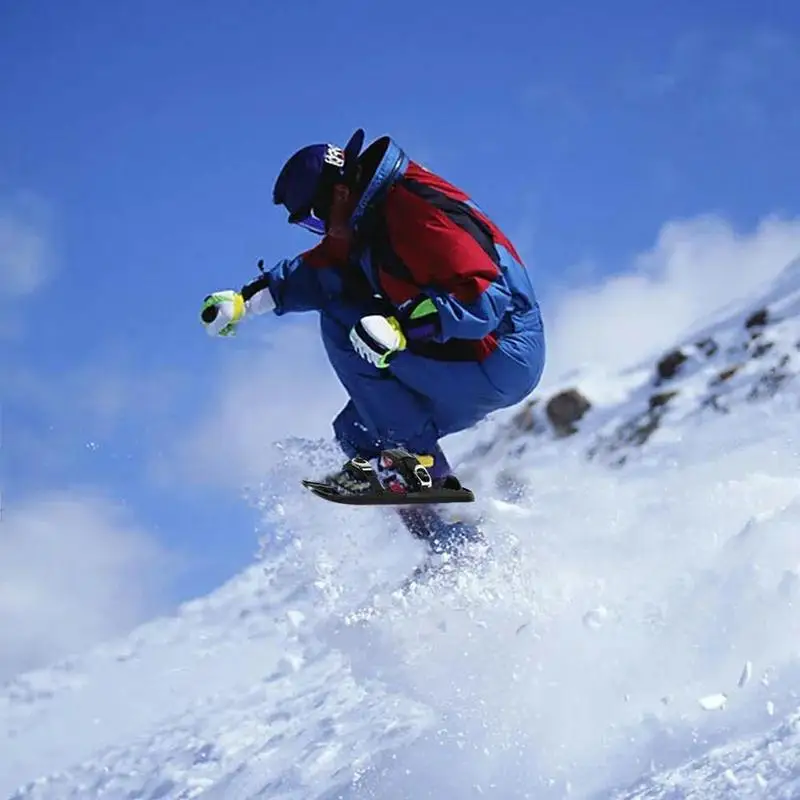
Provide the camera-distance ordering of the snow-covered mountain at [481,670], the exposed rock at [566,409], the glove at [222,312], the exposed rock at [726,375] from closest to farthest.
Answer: the snow-covered mountain at [481,670] → the glove at [222,312] → the exposed rock at [726,375] → the exposed rock at [566,409]

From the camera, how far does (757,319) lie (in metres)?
16.5

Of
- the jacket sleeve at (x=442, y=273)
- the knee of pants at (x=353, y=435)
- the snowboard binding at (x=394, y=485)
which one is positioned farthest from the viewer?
the knee of pants at (x=353, y=435)

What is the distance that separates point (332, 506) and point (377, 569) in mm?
386

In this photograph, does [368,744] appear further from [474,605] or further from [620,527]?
[620,527]

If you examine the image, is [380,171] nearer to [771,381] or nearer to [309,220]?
[309,220]

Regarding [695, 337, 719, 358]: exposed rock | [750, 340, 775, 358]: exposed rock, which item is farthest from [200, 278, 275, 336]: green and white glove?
[695, 337, 719, 358]: exposed rock

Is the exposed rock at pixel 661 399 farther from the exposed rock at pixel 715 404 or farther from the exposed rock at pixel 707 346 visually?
the exposed rock at pixel 707 346

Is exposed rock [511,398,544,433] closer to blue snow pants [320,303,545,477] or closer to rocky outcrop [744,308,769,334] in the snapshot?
rocky outcrop [744,308,769,334]

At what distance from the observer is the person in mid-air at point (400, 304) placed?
455cm

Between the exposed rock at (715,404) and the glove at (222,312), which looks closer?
the glove at (222,312)

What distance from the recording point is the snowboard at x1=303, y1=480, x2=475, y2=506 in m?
4.89

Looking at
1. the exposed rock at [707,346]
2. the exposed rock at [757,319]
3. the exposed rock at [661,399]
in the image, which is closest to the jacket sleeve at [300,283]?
the exposed rock at [661,399]

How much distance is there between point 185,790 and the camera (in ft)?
17.9

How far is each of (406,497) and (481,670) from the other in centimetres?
78
